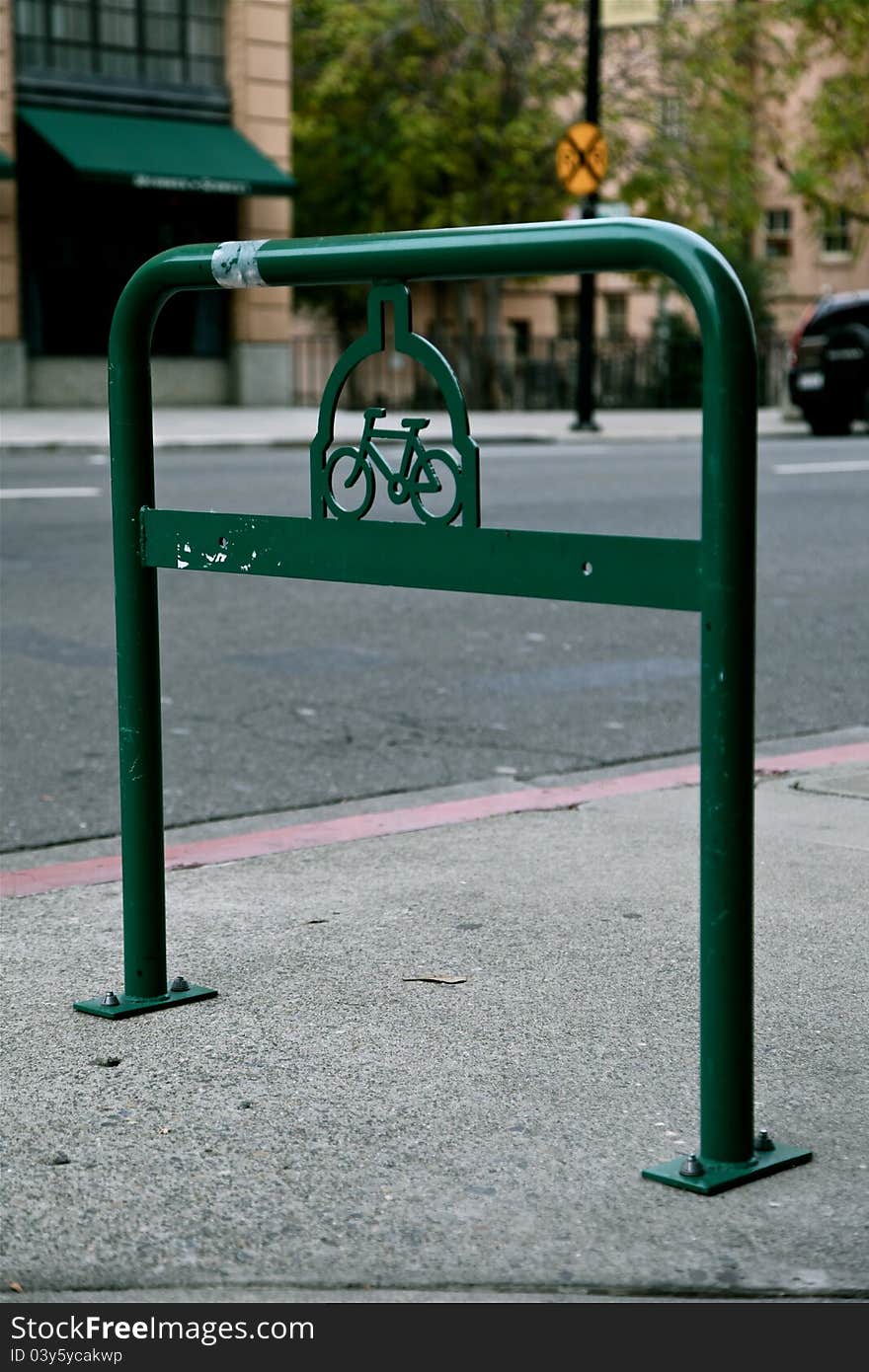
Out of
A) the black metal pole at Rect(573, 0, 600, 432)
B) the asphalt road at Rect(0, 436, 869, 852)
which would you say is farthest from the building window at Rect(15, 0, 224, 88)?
the asphalt road at Rect(0, 436, 869, 852)

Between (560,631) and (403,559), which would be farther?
(560,631)

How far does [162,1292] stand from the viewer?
2.37 m

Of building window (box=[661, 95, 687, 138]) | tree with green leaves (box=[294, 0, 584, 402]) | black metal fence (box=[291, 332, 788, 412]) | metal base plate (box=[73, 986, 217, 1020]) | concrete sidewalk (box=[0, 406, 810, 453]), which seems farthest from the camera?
black metal fence (box=[291, 332, 788, 412])

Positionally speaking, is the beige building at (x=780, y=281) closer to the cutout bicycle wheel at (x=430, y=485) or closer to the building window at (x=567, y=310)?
the building window at (x=567, y=310)

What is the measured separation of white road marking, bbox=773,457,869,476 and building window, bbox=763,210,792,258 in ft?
113

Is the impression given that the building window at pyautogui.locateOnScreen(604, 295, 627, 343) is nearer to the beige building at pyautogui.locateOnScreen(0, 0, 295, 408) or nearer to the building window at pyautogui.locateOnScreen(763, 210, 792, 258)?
the building window at pyautogui.locateOnScreen(763, 210, 792, 258)

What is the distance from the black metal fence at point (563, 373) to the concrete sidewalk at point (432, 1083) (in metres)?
28.6

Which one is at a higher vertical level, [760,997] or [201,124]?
[201,124]

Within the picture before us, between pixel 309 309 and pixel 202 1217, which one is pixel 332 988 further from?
pixel 309 309

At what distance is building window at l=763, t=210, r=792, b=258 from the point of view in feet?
165

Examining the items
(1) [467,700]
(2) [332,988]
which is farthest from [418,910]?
(1) [467,700]
